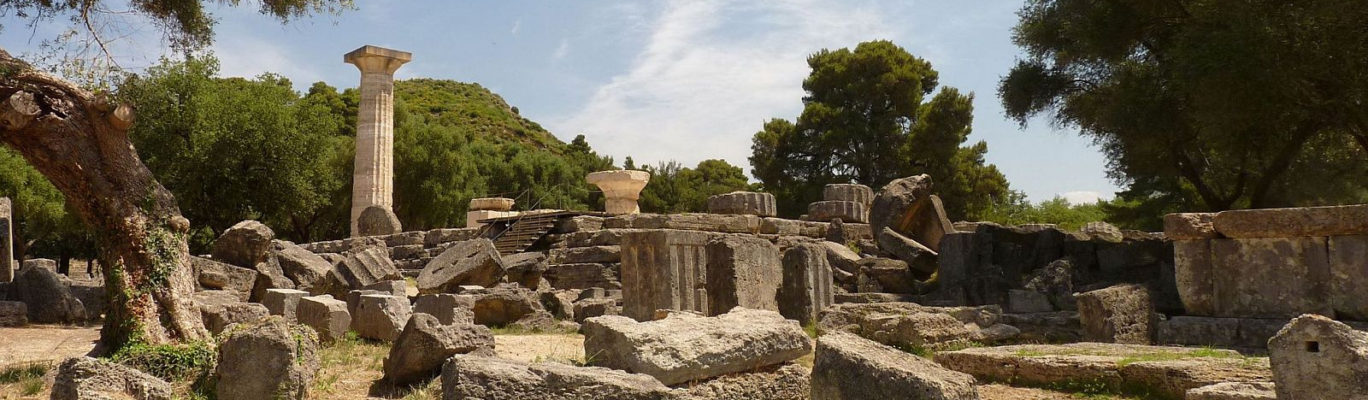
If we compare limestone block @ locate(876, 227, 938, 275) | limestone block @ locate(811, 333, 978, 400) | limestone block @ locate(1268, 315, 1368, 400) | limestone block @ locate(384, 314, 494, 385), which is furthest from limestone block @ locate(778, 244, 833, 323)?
limestone block @ locate(1268, 315, 1368, 400)

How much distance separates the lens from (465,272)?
43.8 feet

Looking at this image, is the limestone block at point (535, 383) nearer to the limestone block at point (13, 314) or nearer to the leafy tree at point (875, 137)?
the limestone block at point (13, 314)

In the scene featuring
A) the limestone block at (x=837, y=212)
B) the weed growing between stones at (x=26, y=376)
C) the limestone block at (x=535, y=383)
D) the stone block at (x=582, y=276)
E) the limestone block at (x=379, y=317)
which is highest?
the limestone block at (x=837, y=212)

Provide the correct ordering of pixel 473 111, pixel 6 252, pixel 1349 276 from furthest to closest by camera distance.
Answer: pixel 473 111, pixel 6 252, pixel 1349 276

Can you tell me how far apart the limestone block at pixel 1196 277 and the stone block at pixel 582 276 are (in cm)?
833

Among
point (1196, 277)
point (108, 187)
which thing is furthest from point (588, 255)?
point (1196, 277)

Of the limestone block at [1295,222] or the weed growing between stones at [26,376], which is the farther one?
the limestone block at [1295,222]

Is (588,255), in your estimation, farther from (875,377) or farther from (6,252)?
(875,377)

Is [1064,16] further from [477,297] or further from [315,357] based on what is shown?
[315,357]

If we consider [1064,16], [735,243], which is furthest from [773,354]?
[1064,16]

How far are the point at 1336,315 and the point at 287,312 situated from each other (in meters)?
9.40

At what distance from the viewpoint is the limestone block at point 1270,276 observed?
853 cm

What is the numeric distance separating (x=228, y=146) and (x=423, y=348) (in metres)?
19.7

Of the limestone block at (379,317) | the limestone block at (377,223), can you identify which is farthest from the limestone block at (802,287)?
the limestone block at (377,223)
